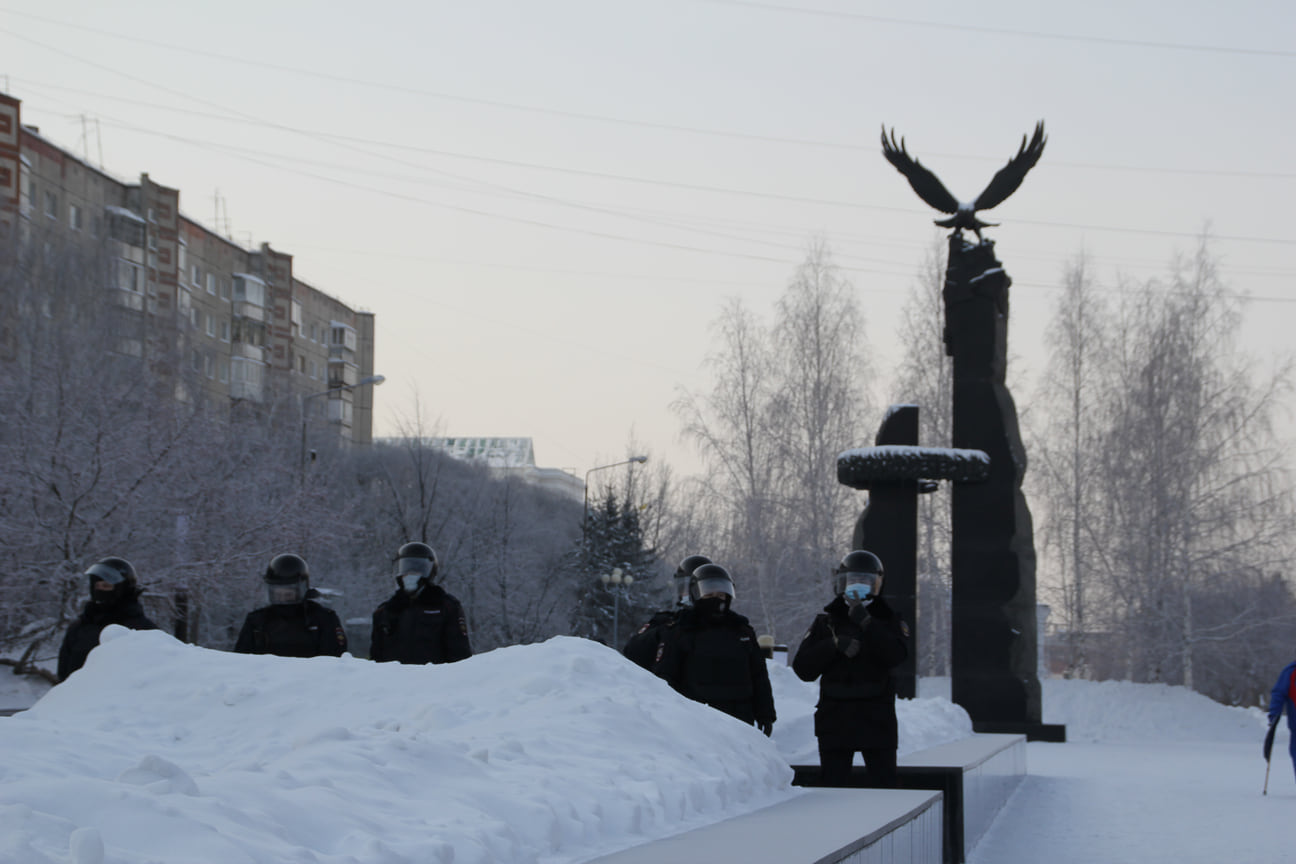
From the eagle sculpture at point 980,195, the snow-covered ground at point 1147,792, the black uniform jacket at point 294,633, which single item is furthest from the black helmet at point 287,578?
the eagle sculpture at point 980,195

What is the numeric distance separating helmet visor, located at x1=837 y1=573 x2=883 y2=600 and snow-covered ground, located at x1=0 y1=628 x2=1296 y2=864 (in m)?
0.93

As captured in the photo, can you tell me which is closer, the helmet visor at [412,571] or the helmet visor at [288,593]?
the helmet visor at [288,593]

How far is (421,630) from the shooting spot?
10227mm

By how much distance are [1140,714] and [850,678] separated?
2111 centimetres

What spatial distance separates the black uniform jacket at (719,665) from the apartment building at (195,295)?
25021 mm

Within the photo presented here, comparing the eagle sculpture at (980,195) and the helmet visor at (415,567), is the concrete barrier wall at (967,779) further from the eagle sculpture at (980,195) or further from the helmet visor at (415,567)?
the eagle sculpture at (980,195)

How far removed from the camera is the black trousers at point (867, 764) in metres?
7.91

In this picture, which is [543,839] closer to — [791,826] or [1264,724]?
[791,826]

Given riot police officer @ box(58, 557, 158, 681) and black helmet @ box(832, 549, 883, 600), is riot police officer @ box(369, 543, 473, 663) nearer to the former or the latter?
riot police officer @ box(58, 557, 158, 681)

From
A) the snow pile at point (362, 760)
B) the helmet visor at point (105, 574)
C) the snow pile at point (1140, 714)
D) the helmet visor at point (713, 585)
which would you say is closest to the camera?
the snow pile at point (362, 760)

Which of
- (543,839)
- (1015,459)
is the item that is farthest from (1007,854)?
(1015,459)

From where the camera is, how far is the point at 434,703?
22.0 feet

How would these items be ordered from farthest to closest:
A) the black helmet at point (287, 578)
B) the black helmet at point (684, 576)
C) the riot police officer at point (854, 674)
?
the black helmet at point (684, 576), the black helmet at point (287, 578), the riot police officer at point (854, 674)

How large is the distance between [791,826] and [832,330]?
115ft
